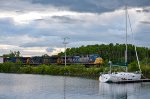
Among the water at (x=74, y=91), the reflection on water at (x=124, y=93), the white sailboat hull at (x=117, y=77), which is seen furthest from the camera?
the white sailboat hull at (x=117, y=77)

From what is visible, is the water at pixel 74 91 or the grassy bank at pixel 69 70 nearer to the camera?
the water at pixel 74 91

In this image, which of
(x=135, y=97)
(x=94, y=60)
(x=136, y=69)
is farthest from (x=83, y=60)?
(x=135, y=97)

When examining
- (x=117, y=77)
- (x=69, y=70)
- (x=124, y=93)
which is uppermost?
(x=69, y=70)

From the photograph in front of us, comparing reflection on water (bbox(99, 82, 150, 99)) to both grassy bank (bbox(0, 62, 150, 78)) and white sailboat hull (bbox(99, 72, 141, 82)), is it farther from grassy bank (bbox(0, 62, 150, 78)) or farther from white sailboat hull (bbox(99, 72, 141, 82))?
grassy bank (bbox(0, 62, 150, 78))

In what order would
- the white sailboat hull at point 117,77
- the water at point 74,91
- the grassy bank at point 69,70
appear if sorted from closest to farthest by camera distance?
the water at point 74,91
the white sailboat hull at point 117,77
the grassy bank at point 69,70

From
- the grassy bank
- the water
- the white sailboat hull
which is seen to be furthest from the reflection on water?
the grassy bank

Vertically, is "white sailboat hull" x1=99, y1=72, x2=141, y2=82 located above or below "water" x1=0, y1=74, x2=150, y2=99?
above

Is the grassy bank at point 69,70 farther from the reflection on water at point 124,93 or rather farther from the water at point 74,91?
the reflection on water at point 124,93

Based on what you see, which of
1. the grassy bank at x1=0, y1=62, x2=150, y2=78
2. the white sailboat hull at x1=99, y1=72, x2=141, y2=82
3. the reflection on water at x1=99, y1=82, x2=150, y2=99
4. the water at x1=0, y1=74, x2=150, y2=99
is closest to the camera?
the water at x1=0, y1=74, x2=150, y2=99

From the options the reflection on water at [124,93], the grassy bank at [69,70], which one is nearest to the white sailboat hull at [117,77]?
the grassy bank at [69,70]

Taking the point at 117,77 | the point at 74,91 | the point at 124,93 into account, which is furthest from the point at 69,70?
the point at 124,93

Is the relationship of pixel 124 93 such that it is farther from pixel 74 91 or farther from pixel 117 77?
pixel 117 77

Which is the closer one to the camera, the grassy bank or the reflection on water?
the reflection on water

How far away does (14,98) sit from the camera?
61406 millimetres
